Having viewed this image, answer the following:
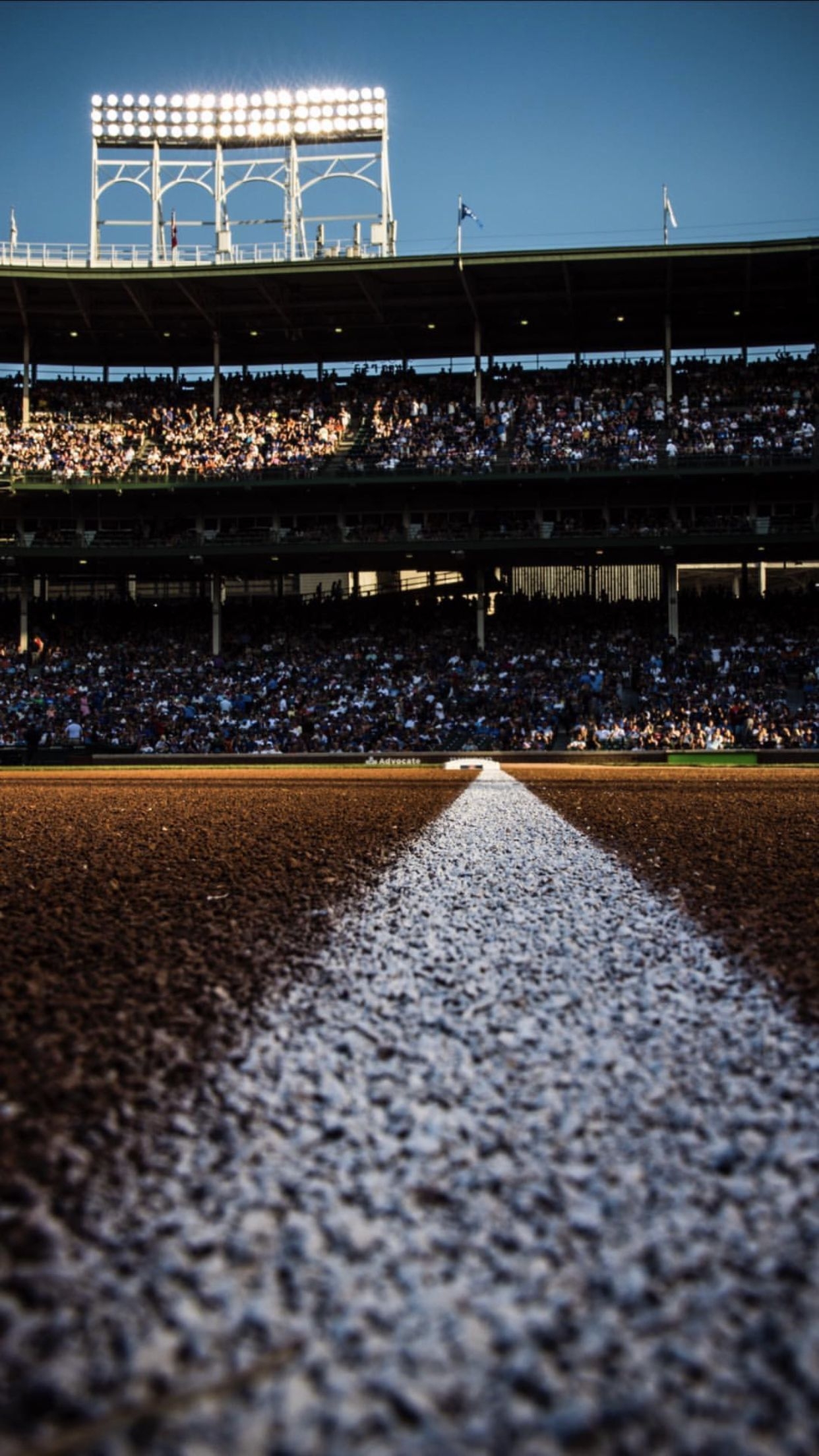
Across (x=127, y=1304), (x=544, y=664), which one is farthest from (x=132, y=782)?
(x=544, y=664)

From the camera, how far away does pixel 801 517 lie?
3534cm

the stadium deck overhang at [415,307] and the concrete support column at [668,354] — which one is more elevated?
the stadium deck overhang at [415,307]

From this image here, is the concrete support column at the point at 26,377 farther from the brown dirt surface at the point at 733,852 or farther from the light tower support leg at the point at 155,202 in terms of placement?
the brown dirt surface at the point at 733,852

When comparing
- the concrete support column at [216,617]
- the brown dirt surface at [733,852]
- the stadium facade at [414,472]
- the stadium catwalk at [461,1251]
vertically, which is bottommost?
the brown dirt surface at [733,852]

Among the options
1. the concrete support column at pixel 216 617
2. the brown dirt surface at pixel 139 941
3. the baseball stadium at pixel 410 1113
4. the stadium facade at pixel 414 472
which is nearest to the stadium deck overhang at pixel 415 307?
the stadium facade at pixel 414 472

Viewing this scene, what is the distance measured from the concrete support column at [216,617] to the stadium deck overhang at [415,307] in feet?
31.8

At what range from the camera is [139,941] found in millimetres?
3170

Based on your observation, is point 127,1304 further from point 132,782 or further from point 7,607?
point 7,607

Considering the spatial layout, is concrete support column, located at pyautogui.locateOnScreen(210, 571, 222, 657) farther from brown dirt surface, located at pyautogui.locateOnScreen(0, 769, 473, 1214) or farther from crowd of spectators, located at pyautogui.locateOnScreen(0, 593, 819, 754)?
brown dirt surface, located at pyautogui.locateOnScreen(0, 769, 473, 1214)

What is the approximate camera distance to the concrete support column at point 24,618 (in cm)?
3628

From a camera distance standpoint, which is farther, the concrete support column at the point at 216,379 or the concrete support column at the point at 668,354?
the concrete support column at the point at 216,379

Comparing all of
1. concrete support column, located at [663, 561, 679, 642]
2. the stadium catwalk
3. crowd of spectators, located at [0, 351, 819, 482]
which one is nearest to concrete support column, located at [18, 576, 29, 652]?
crowd of spectators, located at [0, 351, 819, 482]

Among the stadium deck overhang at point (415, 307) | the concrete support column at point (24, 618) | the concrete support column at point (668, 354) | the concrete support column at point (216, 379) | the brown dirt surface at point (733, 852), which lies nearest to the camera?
the brown dirt surface at point (733, 852)

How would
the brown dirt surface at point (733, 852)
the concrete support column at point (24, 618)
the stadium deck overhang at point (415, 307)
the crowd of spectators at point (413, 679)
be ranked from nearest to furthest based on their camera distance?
1. the brown dirt surface at point (733, 852)
2. the crowd of spectators at point (413, 679)
3. the stadium deck overhang at point (415, 307)
4. the concrete support column at point (24, 618)
